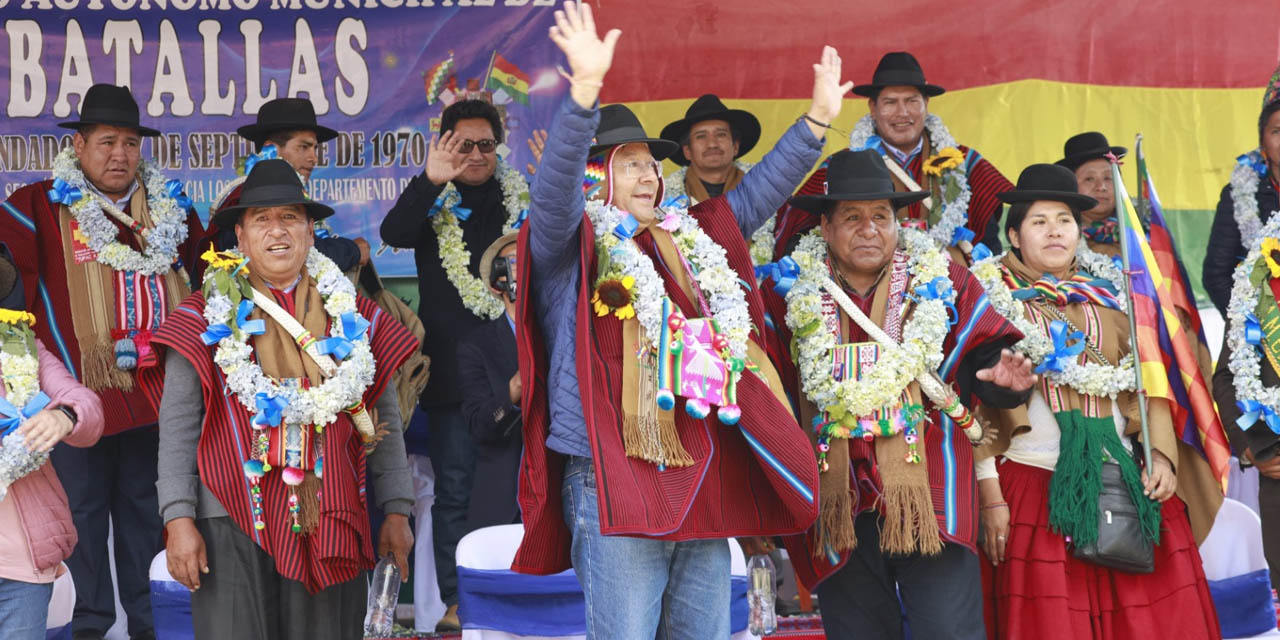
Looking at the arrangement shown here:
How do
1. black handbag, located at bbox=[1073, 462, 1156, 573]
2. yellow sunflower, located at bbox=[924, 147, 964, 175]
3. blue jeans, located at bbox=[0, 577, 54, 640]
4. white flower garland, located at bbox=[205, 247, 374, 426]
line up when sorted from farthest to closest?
yellow sunflower, located at bbox=[924, 147, 964, 175] < black handbag, located at bbox=[1073, 462, 1156, 573] < blue jeans, located at bbox=[0, 577, 54, 640] < white flower garland, located at bbox=[205, 247, 374, 426]

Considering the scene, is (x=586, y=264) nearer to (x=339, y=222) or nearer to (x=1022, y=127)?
(x=339, y=222)

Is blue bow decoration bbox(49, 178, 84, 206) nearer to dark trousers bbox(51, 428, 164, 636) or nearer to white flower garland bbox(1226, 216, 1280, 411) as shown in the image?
dark trousers bbox(51, 428, 164, 636)

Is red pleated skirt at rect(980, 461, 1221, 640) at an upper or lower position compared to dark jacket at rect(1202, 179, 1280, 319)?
lower

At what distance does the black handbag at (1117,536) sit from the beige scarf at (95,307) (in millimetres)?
3560

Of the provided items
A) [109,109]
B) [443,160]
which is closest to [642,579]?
[443,160]

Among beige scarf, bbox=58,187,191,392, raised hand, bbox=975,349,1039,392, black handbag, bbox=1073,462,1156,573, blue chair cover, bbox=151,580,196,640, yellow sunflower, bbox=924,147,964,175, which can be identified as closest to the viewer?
raised hand, bbox=975,349,1039,392

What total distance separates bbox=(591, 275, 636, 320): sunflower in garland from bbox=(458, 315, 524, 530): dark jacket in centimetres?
174

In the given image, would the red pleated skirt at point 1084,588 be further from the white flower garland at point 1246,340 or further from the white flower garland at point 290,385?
the white flower garland at point 290,385

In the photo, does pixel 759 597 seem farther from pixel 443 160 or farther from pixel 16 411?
pixel 16 411

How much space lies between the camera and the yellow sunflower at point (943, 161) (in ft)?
19.8

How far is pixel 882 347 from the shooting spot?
179 inches

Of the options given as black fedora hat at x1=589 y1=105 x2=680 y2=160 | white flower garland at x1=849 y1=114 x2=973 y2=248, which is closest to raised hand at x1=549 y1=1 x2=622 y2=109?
black fedora hat at x1=589 y1=105 x2=680 y2=160

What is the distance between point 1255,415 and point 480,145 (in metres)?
3.30

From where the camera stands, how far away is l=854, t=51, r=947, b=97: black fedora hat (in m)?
6.15
